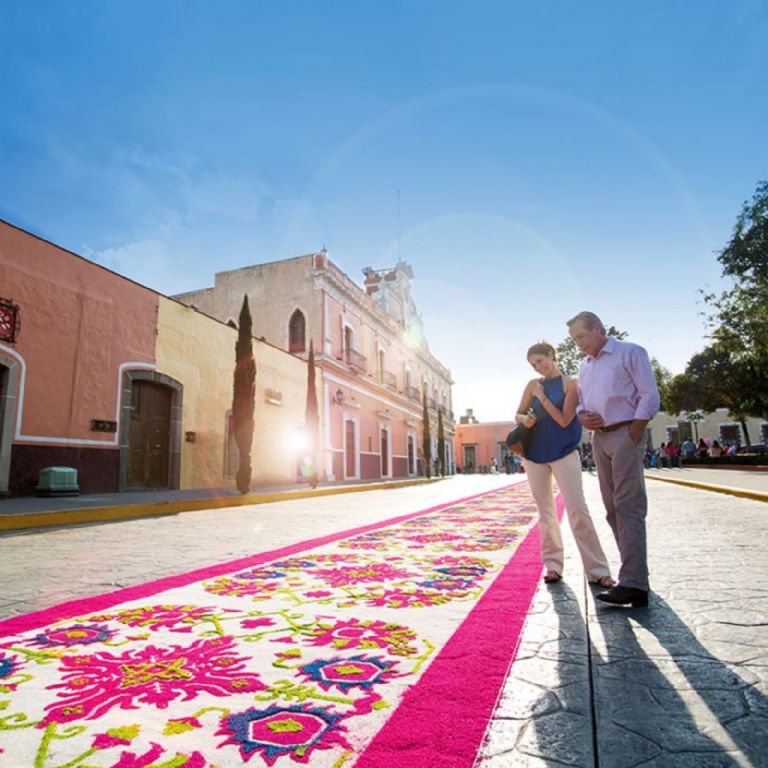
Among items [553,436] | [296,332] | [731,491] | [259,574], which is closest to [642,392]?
[553,436]

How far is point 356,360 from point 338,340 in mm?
1649

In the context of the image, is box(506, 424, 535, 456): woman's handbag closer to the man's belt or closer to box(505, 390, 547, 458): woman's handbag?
box(505, 390, 547, 458): woman's handbag

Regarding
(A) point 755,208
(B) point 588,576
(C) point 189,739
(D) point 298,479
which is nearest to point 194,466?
(D) point 298,479

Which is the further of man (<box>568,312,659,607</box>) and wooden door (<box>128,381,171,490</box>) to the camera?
wooden door (<box>128,381,171,490</box>)

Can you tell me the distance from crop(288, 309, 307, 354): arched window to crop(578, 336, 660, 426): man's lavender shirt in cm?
1803

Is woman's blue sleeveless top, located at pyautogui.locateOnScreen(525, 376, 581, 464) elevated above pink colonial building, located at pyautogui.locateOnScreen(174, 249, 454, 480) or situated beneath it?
situated beneath

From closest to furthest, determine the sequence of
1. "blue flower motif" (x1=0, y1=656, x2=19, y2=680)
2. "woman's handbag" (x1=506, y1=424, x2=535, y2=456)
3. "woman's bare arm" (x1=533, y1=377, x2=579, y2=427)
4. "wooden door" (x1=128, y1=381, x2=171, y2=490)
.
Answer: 1. "blue flower motif" (x1=0, y1=656, x2=19, y2=680)
2. "woman's bare arm" (x1=533, y1=377, x2=579, y2=427)
3. "woman's handbag" (x1=506, y1=424, x2=535, y2=456)
4. "wooden door" (x1=128, y1=381, x2=171, y2=490)

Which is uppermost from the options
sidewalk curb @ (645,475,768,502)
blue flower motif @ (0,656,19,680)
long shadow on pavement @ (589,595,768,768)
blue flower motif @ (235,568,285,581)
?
sidewalk curb @ (645,475,768,502)

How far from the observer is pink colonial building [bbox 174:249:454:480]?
66.0 feet

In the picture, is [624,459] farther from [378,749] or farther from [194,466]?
[194,466]

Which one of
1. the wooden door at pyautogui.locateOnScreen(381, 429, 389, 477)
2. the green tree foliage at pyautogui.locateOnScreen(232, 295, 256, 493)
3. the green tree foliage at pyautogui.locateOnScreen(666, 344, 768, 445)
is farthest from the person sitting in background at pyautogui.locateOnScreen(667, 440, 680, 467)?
the green tree foliage at pyautogui.locateOnScreen(232, 295, 256, 493)

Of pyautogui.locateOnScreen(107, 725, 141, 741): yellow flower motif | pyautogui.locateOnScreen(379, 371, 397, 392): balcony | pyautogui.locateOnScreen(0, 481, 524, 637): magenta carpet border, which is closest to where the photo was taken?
pyautogui.locateOnScreen(107, 725, 141, 741): yellow flower motif

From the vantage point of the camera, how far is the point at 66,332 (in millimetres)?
9750

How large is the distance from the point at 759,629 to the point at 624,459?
81 cm
